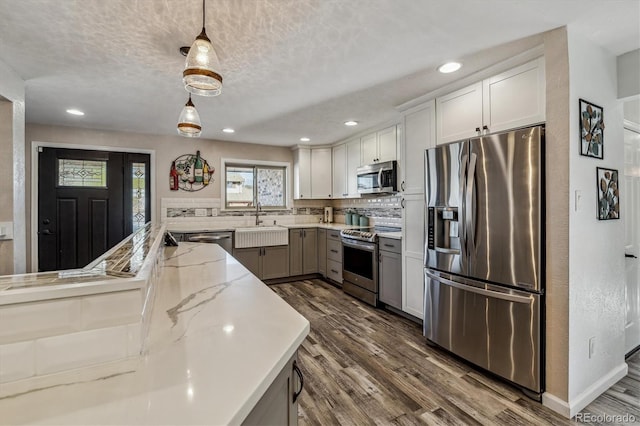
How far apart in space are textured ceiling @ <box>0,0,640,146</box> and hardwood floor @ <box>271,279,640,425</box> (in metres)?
2.28

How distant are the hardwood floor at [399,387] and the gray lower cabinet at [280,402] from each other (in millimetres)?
978

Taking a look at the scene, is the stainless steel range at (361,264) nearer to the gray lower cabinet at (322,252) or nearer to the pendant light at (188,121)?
the gray lower cabinet at (322,252)

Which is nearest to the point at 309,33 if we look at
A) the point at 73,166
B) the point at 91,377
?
the point at 91,377

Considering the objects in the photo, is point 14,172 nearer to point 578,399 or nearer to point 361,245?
point 361,245

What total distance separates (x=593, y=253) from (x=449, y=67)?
1.59 meters

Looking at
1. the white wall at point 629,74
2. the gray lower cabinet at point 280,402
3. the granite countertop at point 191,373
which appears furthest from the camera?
the white wall at point 629,74

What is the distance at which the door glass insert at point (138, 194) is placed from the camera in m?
4.29

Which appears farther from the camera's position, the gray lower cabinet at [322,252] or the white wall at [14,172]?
the gray lower cabinet at [322,252]

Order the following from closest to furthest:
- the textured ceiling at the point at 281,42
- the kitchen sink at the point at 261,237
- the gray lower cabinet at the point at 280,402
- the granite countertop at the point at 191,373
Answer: the granite countertop at the point at 191,373 → the gray lower cabinet at the point at 280,402 → the textured ceiling at the point at 281,42 → the kitchen sink at the point at 261,237

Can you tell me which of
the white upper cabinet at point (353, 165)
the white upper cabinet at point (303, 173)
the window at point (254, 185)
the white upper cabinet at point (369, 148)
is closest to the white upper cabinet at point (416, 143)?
the white upper cabinet at point (369, 148)

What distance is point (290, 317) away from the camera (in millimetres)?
1037

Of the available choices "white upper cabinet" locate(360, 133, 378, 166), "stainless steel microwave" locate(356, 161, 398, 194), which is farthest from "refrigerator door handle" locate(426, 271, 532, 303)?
"white upper cabinet" locate(360, 133, 378, 166)

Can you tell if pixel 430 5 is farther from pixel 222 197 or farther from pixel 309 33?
pixel 222 197

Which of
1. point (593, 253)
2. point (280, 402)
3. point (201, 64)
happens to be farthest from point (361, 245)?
point (280, 402)
